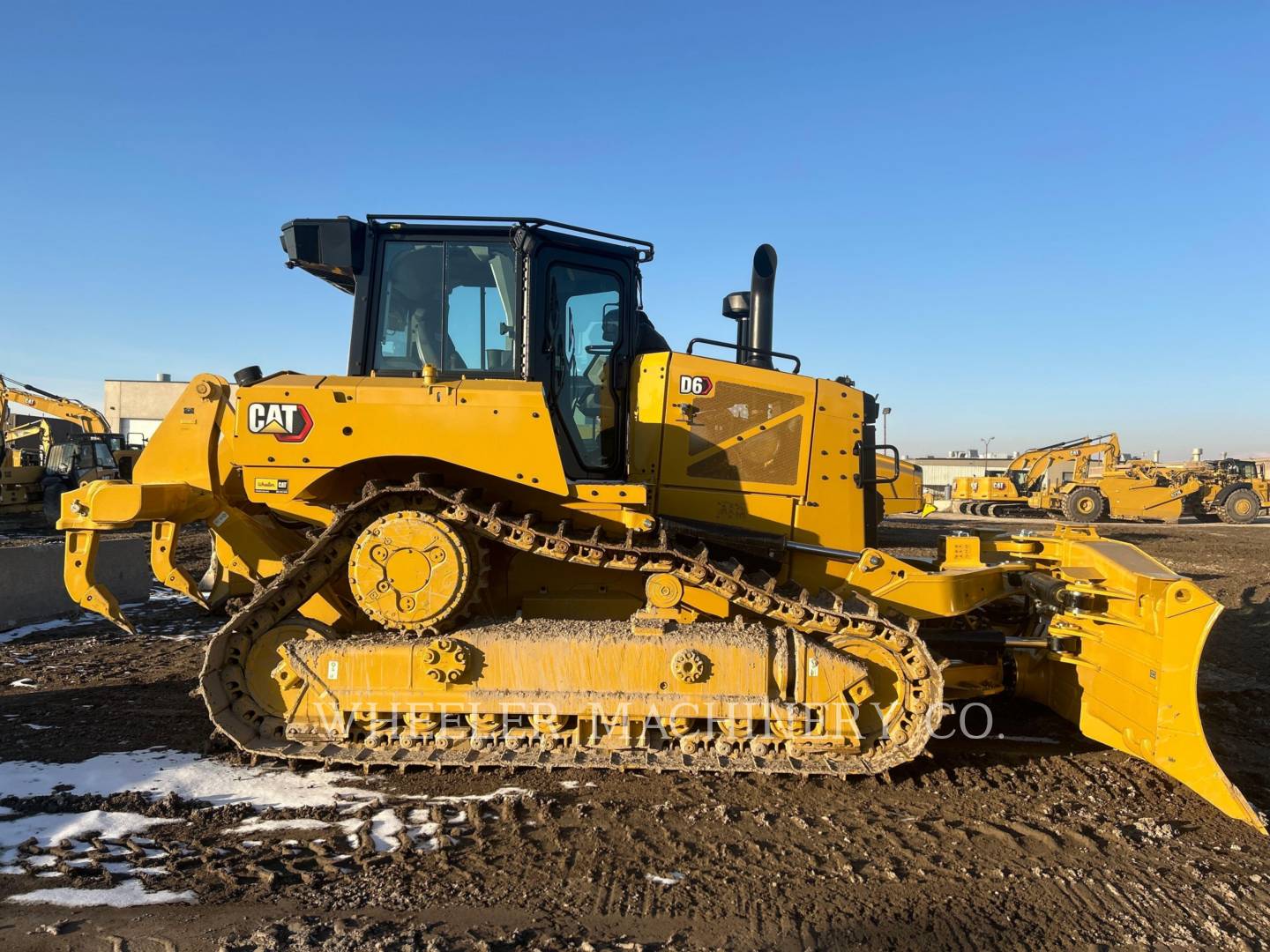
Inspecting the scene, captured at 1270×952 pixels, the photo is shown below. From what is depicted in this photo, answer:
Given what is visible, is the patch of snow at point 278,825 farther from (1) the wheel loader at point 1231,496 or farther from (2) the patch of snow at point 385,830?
(1) the wheel loader at point 1231,496

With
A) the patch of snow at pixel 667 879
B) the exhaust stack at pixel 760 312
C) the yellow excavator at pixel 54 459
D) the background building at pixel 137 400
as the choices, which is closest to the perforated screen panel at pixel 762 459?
the exhaust stack at pixel 760 312

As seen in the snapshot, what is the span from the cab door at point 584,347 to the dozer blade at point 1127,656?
3118 mm

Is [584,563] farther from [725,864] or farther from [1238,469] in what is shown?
[1238,469]

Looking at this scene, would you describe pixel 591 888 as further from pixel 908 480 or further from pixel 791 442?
pixel 908 480

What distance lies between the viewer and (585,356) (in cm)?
526

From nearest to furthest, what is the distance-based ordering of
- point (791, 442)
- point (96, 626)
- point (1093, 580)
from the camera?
point (1093, 580) < point (791, 442) < point (96, 626)

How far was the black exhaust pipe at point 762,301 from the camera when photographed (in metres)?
5.85

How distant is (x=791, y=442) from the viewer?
5.36 m

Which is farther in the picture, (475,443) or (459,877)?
(475,443)

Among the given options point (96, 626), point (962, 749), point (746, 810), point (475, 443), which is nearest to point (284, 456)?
point (475, 443)

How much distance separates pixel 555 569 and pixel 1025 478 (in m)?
28.4

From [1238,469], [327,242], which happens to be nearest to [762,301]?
[327,242]

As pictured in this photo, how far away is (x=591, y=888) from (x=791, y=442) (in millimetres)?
3189

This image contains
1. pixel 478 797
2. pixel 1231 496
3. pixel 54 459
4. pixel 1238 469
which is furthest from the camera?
pixel 1238 469
